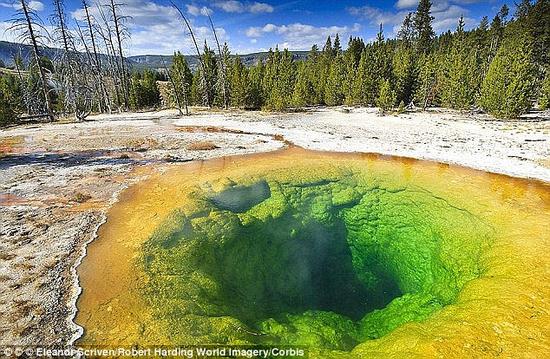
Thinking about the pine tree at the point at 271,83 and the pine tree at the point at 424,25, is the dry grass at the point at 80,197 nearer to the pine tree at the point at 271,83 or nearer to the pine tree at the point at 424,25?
the pine tree at the point at 271,83

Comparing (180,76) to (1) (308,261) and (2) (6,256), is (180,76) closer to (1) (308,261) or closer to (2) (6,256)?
(1) (308,261)

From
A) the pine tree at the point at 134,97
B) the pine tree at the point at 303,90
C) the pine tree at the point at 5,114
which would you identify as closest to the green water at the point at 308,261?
the pine tree at the point at 5,114

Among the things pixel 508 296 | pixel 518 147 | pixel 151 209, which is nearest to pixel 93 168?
pixel 151 209

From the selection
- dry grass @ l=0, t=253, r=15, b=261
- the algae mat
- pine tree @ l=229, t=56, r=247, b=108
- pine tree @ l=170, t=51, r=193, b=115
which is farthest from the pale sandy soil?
pine tree @ l=170, t=51, r=193, b=115

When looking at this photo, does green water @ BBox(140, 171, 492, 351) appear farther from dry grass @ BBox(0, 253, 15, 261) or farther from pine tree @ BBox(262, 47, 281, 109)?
pine tree @ BBox(262, 47, 281, 109)

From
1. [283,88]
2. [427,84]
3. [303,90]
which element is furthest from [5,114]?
[427,84]

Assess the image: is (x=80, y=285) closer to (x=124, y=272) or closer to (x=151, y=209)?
(x=124, y=272)

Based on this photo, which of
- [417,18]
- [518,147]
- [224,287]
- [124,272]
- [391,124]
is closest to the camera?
[124,272]
